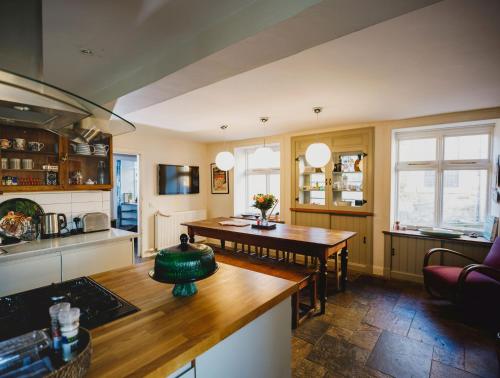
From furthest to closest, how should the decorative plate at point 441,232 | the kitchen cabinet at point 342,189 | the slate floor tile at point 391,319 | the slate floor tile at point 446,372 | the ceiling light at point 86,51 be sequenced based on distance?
the kitchen cabinet at point 342,189, the decorative plate at point 441,232, the slate floor tile at point 391,319, the slate floor tile at point 446,372, the ceiling light at point 86,51

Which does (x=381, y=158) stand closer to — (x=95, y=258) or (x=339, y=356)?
(x=339, y=356)

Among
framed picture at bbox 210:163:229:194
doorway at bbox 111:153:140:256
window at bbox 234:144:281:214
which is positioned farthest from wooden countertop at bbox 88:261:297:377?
doorway at bbox 111:153:140:256

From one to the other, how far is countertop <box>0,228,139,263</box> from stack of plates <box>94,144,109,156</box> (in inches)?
38.6

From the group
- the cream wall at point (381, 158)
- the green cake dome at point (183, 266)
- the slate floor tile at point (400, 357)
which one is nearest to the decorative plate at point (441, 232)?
the cream wall at point (381, 158)

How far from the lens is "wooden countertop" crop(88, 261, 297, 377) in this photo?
847mm

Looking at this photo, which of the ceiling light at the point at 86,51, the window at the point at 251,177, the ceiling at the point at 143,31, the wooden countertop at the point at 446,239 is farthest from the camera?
the window at the point at 251,177

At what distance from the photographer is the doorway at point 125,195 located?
6.56m

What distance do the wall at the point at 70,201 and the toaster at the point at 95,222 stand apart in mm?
114

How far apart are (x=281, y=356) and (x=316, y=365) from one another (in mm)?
836

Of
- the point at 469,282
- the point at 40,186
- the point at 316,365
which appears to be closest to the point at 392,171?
the point at 469,282

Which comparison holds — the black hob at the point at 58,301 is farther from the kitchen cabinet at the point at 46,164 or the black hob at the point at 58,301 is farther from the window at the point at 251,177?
the window at the point at 251,177

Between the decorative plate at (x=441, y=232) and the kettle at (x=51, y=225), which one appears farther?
the decorative plate at (x=441, y=232)

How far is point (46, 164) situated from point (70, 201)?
0.48 metres

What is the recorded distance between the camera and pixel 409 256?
3.70 meters
